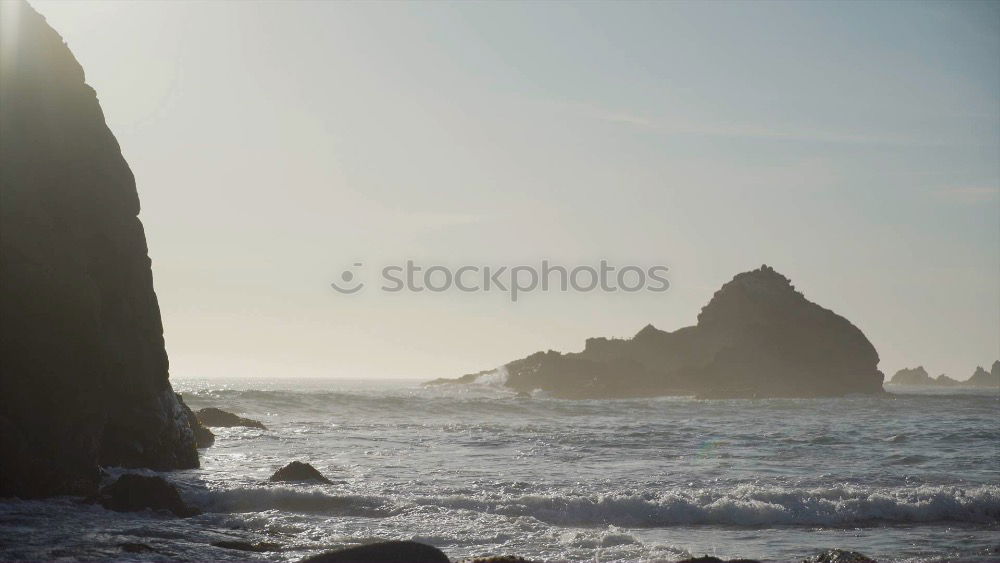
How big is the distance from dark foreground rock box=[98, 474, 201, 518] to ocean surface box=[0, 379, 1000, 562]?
0.37 m

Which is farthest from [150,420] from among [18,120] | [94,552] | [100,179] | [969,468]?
[969,468]

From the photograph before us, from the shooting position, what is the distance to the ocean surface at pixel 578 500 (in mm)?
14570

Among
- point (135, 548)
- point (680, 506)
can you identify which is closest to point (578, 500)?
point (680, 506)

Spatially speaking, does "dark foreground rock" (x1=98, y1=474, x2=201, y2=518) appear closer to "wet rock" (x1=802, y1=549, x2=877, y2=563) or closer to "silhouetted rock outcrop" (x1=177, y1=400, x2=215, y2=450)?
"wet rock" (x1=802, y1=549, x2=877, y2=563)

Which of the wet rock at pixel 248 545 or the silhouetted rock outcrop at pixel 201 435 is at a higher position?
the silhouetted rock outcrop at pixel 201 435

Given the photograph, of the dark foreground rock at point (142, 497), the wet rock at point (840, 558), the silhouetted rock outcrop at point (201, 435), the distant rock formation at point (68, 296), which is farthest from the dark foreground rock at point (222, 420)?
the wet rock at point (840, 558)

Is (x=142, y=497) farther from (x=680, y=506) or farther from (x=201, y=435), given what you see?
(x=201, y=435)

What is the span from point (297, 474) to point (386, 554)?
1090cm

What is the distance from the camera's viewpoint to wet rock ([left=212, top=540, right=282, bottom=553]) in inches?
540

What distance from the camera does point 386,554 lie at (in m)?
11.3

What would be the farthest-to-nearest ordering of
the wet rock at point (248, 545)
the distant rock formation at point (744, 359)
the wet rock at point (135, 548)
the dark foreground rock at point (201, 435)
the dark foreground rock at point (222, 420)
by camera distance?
1. the distant rock formation at point (744, 359)
2. the dark foreground rock at point (222, 420)
3. the dark foreground rock at point (201, 435)
4. the wet rock at point (248, 545)
5. the wet rock at point (135, 548)

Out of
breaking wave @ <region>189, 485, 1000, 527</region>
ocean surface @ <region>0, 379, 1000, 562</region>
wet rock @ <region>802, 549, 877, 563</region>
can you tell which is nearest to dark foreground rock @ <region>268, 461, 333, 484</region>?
ocean surface @ <region>0, 379, 1000, 562</region>

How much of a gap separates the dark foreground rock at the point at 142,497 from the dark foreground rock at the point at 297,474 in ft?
13.8

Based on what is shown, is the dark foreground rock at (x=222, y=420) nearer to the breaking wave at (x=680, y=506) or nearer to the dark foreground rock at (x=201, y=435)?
the dark foreground rock at (x=201, y=435)
